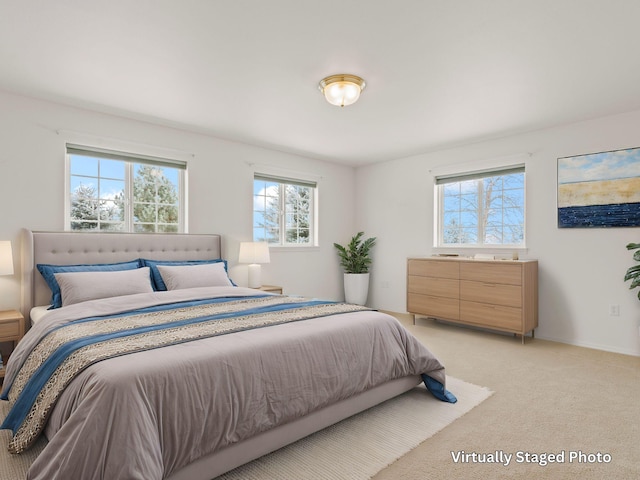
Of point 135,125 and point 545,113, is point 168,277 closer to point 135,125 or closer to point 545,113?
point 135,125

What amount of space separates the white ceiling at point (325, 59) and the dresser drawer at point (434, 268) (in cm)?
166

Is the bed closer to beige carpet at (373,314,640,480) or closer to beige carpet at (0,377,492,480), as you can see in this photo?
beige carpet at (0,377,492,480)

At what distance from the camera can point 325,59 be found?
8.99 ft

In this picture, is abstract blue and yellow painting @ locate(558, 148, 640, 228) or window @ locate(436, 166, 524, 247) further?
window @ locate(436, 166, 524, 247)

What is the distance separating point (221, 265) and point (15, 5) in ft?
8.74

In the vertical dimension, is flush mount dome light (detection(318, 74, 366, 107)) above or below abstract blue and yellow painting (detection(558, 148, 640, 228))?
above

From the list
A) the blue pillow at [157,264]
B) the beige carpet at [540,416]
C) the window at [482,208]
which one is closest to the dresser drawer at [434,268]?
the window at [482,208]

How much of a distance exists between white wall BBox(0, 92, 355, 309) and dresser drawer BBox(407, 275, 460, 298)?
1.49m

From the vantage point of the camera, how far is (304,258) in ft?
18.8

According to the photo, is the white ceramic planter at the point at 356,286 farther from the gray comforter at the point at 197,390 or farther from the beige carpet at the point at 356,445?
the gray comforter at the point at 197,390

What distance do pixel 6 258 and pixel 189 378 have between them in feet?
8.07

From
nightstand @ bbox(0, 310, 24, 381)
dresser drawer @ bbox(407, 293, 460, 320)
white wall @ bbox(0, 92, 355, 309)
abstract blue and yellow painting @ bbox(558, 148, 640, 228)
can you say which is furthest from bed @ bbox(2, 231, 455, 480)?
abstract blue and yellow painting @ bbox(558, 148, 640, 228)

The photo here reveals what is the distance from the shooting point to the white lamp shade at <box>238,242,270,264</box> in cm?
463

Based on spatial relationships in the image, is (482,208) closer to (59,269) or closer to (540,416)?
(540,416)
